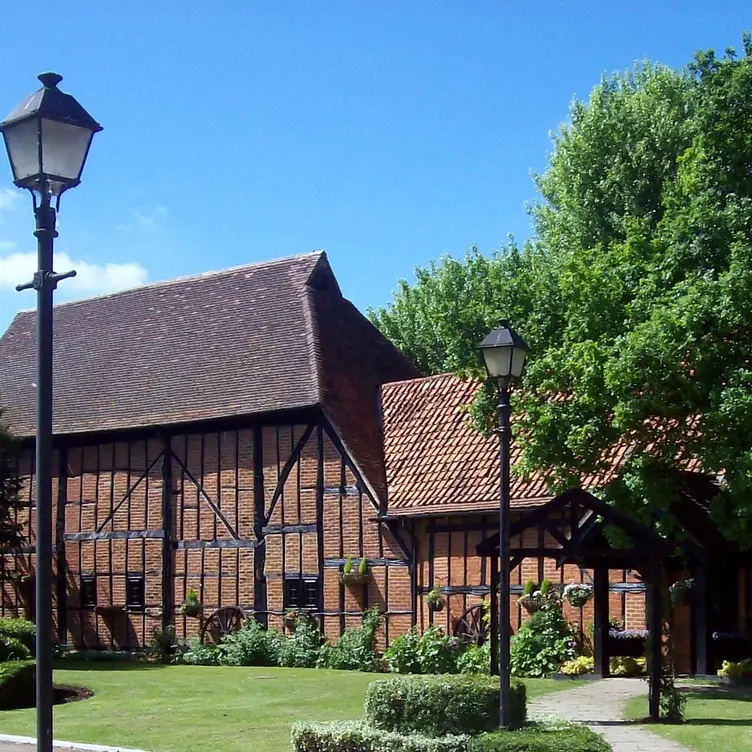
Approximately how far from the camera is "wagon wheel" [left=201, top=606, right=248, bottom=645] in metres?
25.7

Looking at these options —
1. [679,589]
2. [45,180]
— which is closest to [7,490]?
[679,589]

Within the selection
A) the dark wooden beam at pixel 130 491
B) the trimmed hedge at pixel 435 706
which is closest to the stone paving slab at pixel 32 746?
the trimmed hedge at pixel 435 706

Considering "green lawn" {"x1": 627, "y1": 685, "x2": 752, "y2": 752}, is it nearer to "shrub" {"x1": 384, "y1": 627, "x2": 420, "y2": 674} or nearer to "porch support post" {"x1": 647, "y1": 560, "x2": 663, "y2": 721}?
"porch support post" {"x1": 647, "y1": 560, "x2": 663, "y2": 721}

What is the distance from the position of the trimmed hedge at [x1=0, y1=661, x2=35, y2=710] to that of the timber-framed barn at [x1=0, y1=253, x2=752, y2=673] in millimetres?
8427

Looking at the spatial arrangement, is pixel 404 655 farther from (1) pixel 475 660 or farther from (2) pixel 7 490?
(2) pixel 7 490

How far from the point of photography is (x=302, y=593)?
25.0 m

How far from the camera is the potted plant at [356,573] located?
78.5 ft

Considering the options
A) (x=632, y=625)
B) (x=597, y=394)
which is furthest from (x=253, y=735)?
(x=632, y=625)

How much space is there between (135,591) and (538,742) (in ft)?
62.1

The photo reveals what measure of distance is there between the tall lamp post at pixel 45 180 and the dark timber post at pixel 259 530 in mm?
19186

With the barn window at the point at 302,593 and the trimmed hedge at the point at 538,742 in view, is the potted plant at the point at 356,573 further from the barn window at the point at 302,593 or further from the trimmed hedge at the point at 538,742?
the trimmed hedge at the point at 538,742

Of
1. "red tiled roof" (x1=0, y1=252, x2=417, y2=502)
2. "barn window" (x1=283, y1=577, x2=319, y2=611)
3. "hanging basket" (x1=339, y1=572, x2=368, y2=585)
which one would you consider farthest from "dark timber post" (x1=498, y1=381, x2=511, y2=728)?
"barn window" (x1=283, y1=577, x2=319, y2=611)

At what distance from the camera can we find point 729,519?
Result: 1639 centimetres

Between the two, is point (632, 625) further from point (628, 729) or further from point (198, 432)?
point (198, 432)
